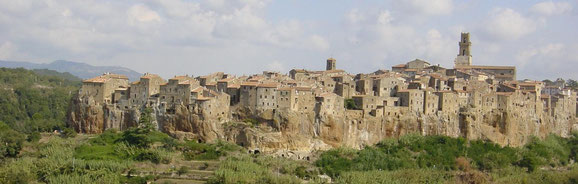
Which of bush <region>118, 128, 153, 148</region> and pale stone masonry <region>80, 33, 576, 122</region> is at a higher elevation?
pale stone masonry <region>80, 33, 576, 122</region>

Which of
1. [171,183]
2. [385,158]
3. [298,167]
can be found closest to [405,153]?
[385,158]

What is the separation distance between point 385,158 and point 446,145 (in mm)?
7475

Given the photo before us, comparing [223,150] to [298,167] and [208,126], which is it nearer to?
[208,126]

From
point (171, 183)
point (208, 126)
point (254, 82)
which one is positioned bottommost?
point (171, 183)

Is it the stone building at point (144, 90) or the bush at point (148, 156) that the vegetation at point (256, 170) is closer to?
the bush at point (148, 156)

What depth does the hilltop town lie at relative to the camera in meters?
51.5

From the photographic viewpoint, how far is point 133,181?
144 feet

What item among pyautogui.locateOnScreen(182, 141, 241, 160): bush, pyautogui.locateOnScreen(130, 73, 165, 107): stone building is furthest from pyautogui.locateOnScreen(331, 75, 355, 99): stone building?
pyautogui.locateOnScreen(130, 73, 165, 107): stone building

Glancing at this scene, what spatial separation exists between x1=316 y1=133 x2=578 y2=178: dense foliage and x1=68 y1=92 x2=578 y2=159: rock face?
108cm

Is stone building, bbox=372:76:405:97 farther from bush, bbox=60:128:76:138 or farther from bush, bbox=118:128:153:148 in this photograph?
bush, bbox=60:128:76:138

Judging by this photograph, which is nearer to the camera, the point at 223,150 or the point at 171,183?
the point at 171,183

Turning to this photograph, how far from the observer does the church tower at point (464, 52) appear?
7831cm

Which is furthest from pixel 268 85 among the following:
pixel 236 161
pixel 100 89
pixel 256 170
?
pixel 100 89

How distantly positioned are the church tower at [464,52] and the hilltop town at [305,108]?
1385 centimetres
